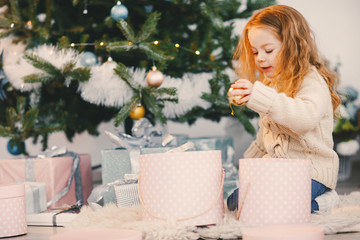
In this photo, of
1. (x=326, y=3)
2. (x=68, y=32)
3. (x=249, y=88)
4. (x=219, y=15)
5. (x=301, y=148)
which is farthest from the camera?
(x=326, y=3)

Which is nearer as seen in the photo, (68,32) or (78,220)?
(78,220)

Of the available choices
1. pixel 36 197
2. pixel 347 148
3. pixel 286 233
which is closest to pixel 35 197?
pixel 36 197

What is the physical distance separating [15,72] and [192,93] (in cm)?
67

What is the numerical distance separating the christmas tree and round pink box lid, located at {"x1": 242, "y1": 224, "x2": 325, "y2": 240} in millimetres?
825

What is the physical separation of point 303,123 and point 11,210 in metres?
0.73

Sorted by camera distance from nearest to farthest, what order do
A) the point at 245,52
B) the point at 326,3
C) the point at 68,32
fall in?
the point at 245,52 → the point at 68,32 → the point at 326,3

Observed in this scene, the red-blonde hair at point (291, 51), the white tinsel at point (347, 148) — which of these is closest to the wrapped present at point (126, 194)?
the red-blonde hair at point (291, 51)

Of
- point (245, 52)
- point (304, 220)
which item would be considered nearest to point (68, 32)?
point (245, 52)

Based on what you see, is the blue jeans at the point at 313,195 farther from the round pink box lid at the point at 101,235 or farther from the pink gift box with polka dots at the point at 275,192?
the round pink box lid at the point at 101,235

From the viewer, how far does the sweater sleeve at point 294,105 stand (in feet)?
3.54

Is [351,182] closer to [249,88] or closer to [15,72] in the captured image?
[249,88]


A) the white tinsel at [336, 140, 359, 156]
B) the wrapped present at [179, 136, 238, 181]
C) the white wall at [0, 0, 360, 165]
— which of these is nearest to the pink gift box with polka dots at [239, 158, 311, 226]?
the wrapped present at [179, 136, 238, 181]

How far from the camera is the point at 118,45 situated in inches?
60.9

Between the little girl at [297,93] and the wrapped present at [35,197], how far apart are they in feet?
1.91
